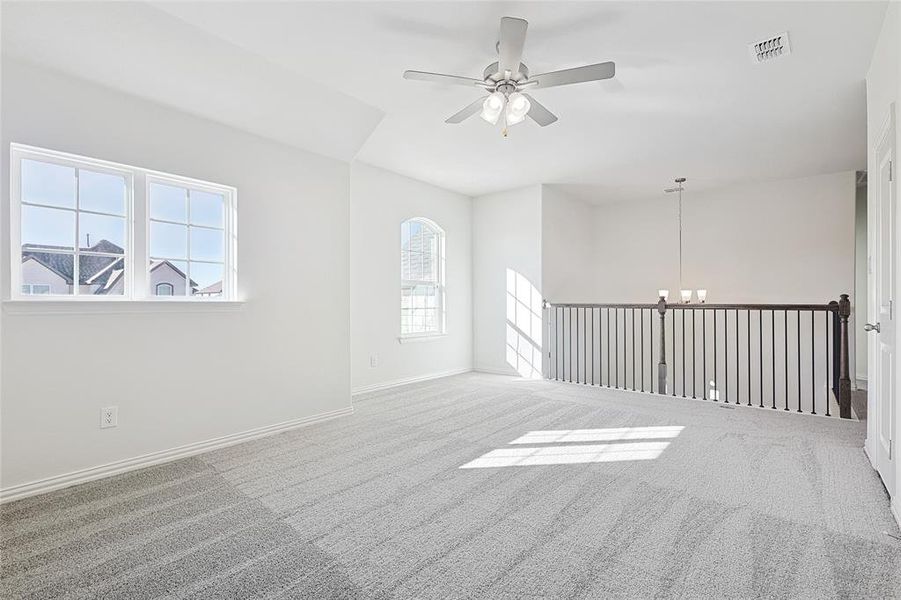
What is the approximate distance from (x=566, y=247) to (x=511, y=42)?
15.2 ft

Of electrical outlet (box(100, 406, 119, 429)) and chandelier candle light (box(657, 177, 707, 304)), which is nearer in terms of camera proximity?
electrical outlet (box(100, 406, 119, 429))

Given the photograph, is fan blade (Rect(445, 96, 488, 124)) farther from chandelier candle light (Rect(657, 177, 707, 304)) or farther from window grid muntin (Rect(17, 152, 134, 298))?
chandelier candle light (Rect(657, 177, 707, 304))

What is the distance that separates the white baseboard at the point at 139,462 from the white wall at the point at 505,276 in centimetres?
322

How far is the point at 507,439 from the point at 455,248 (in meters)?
3.66

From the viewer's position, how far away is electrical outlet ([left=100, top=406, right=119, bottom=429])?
2713 mm

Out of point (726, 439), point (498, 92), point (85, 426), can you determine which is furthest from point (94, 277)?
point (726, 439)

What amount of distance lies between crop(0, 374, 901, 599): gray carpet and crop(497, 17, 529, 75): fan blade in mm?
2490

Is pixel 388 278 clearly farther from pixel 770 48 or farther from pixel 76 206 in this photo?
pixel 770 48

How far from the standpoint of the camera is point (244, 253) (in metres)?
3.48

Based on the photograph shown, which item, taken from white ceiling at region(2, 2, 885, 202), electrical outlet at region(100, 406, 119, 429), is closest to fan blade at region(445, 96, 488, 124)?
white ceiling at region(2, 2, 885, 202)

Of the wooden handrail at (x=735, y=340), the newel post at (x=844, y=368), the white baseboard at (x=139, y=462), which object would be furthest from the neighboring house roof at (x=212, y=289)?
the newel post at (x=844, y=368)

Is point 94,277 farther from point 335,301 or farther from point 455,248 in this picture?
point 455,248

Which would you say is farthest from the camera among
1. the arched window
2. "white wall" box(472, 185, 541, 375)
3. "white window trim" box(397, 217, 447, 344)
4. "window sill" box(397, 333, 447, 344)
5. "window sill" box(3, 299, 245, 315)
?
"white wall" box(472, 185, 541, 375)

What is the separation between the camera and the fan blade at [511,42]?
7.23 ft
